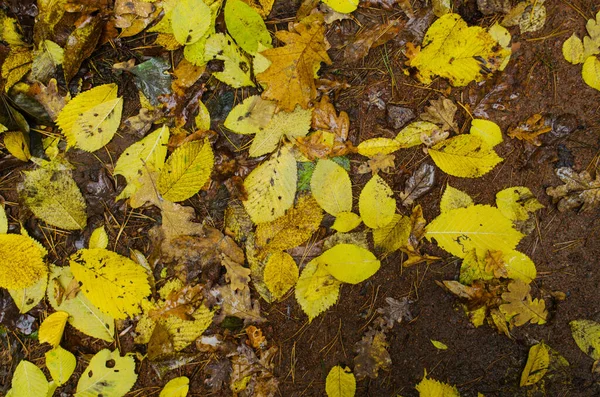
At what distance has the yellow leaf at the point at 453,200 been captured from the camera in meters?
2.05

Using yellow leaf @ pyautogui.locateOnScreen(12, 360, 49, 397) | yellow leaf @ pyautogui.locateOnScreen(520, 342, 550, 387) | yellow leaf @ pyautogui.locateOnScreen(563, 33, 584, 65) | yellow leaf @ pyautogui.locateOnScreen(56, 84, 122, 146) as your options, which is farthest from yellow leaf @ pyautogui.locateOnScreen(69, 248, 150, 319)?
yellow leaf @ pyautogui.locateOnScreen(563, 33, 584, 65)

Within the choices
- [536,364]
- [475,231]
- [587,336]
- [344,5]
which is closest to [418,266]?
[475,231]

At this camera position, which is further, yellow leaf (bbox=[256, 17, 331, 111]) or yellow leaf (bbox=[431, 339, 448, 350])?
yellow leaf (bbox=[431, 339, 448, 350])

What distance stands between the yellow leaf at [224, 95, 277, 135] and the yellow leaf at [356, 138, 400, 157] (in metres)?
0.48

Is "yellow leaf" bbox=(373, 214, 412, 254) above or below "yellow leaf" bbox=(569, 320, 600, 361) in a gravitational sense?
above

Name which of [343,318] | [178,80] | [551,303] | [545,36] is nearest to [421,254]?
[343,318]

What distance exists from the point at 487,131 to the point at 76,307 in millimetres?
2185

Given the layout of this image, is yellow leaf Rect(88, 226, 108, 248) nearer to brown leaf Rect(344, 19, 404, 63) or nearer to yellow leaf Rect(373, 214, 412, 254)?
yellow leaf Rect(373, 214, 412, 254)

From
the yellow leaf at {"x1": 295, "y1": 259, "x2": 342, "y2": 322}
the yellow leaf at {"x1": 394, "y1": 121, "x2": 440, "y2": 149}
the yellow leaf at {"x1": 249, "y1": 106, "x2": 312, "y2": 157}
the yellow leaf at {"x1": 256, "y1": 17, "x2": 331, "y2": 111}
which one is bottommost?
the yellow leaf at {"x1": 295, "y1": 259, "x2": 342, "y2": 322}

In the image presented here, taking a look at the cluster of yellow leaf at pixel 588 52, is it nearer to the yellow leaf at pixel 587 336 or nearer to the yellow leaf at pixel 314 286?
the yellow leaf at pixel 587 336

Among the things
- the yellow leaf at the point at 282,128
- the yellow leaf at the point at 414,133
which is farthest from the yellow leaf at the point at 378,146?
the yellow leaf at the point at 282,128

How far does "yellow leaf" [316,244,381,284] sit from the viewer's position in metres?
2.03

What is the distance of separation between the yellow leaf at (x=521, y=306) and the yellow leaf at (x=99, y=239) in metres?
1.97

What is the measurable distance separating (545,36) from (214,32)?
1605mm
